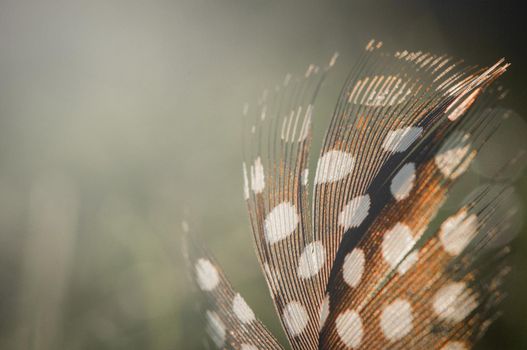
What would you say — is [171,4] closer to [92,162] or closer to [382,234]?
[92,162]

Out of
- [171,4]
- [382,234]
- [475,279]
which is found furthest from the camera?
[171,4]

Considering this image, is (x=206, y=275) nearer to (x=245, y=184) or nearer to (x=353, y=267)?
(x=245, y=184)

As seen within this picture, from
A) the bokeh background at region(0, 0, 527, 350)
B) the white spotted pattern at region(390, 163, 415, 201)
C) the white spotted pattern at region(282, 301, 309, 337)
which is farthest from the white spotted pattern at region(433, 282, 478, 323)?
the bokeh background at region(0, 0, 527, 350)

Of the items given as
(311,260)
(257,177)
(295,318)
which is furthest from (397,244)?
(257,177)

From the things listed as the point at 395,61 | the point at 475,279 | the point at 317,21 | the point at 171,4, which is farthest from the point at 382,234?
the point at 171,4

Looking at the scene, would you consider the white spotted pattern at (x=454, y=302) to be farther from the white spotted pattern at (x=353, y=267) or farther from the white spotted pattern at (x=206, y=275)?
the white spotted pattern at (x=206, y=275)
